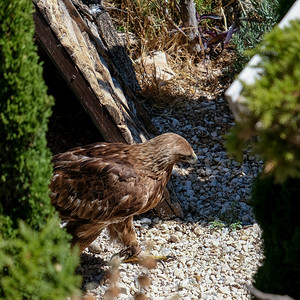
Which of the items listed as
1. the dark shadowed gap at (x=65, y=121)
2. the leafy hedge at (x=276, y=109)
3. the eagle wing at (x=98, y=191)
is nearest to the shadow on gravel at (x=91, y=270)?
the eagle wing at (x=98, y=191)

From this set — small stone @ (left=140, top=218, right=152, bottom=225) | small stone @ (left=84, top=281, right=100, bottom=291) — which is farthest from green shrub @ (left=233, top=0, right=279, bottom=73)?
small stone @ (left=84, top=281, right=100, bottom=291)

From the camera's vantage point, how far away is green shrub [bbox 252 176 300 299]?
8.80 ft

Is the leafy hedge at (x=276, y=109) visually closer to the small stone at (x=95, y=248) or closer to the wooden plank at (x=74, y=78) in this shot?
the wooden plank at (x=74, y=78)

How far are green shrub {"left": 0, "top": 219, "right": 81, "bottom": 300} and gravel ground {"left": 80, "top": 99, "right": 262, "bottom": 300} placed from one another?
5.43 feet

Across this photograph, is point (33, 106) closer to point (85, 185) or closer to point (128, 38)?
point (85, 185)

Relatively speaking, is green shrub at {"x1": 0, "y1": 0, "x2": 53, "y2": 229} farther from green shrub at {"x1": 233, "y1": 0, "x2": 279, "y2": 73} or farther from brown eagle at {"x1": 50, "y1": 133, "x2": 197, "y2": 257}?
green shrub at {"x1": 233, "y1": 0, "x2": 279, "y2": 73}

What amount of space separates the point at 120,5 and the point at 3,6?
5.65 meters

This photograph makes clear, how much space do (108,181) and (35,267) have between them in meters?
1.98

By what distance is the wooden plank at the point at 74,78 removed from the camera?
4.71 m

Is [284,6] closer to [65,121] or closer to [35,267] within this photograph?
[35,267]

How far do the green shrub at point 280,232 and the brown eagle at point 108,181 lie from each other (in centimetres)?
171

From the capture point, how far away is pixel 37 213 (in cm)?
288

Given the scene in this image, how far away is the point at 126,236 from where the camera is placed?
16.3 ft

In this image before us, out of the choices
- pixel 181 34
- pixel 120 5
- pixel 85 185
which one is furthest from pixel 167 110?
pixel 85 185
